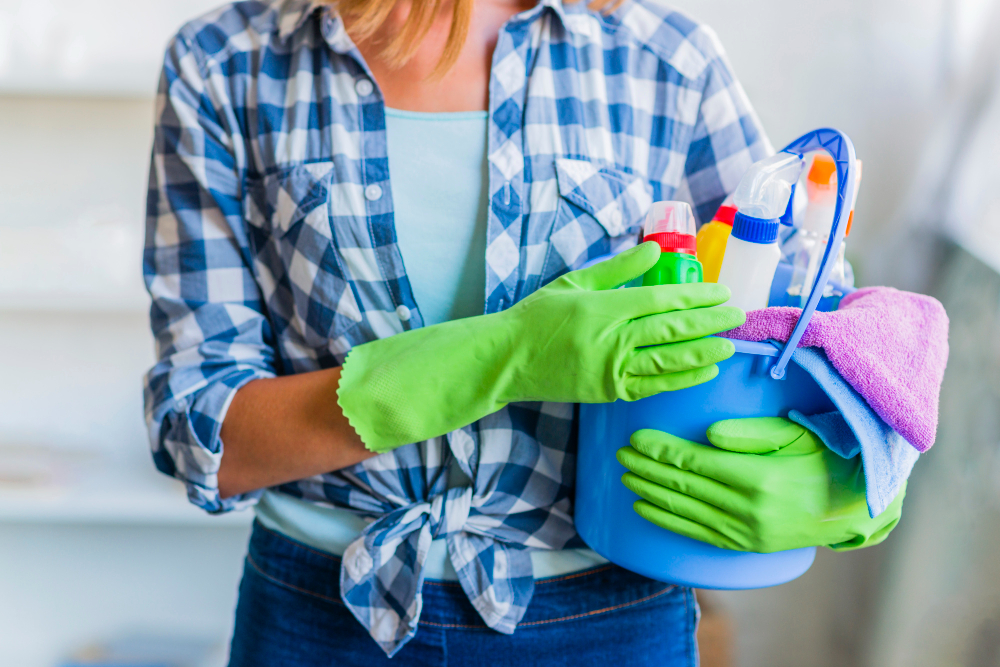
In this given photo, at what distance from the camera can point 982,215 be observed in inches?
42.6

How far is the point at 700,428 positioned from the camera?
1.97 feet

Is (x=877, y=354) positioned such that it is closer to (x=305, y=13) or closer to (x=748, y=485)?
(x=748, y=485)

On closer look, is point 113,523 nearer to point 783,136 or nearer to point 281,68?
point 281,68

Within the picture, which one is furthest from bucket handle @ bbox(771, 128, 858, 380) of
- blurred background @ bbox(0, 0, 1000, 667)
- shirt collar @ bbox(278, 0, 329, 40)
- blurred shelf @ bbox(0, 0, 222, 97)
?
blurred shelf @ bbox(0, 0, 222, 97)

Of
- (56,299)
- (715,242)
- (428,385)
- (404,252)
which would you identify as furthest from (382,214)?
(56,299)

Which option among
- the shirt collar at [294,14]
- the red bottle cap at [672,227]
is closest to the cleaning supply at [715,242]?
the red bottle cap at [672,227]

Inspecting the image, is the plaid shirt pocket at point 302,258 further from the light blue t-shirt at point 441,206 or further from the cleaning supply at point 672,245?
the cleaning supply at point 672,245

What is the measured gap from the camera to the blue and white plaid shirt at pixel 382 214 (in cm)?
72

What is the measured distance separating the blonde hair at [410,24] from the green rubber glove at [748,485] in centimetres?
39

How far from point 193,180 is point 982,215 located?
1038 mm

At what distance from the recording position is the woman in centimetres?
72

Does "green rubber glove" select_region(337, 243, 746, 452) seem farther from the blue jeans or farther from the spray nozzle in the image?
the blue jeans

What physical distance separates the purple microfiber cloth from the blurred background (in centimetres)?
Result: 55

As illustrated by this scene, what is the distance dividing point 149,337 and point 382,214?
1049 millimetres
